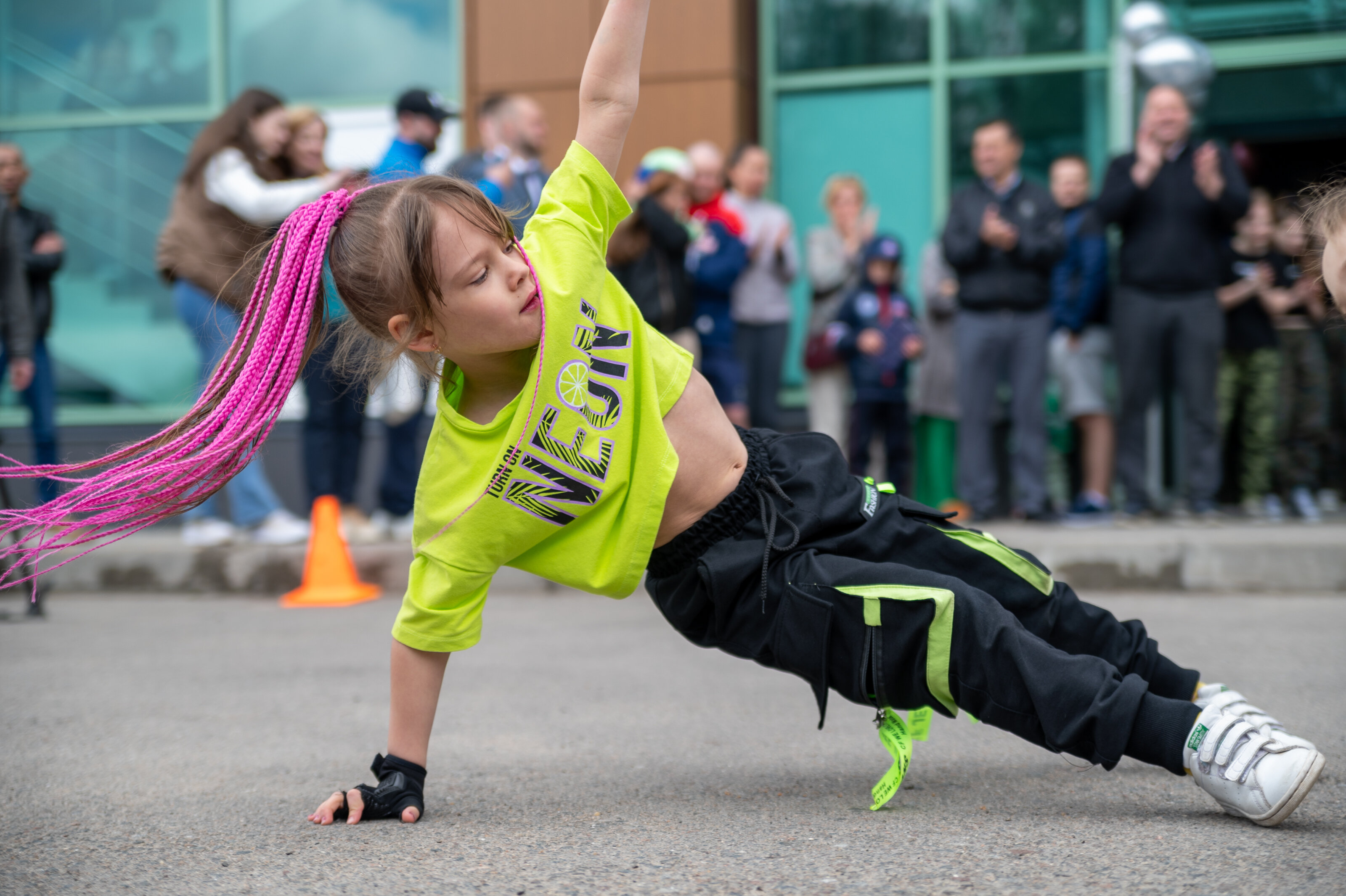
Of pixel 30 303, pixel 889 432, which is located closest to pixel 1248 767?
pixel 889 432

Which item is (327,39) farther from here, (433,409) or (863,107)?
(863,107)

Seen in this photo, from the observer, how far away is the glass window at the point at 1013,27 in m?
7.69

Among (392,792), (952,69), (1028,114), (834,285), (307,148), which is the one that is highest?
(952,69)

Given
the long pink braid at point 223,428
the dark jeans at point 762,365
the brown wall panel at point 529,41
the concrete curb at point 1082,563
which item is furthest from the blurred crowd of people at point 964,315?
the long pink braid at point 223,428

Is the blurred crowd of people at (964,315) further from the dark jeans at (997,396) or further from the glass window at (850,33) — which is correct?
the glass window at (850,33)

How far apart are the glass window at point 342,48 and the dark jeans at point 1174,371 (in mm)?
4787

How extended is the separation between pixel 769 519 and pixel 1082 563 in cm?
331

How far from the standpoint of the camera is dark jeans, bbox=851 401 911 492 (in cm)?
627

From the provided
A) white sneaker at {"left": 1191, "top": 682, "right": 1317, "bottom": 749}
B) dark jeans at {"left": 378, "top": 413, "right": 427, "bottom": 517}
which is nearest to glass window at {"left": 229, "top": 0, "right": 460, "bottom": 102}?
dark jeans at {"left": 378, "top": 413, "right": 427, "bottom": 517}

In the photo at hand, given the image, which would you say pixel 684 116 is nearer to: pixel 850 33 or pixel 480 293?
pixel 850 33

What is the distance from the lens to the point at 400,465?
20.7 ft

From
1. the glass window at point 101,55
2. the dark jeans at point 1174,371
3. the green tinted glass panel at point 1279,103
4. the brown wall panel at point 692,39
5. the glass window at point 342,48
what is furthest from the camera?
the glass window at point 101,55

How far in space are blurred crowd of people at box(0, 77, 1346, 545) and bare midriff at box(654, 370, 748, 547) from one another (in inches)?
125

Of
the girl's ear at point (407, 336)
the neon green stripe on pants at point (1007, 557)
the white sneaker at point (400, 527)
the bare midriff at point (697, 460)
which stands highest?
the girl's ear at point (407, 336)
